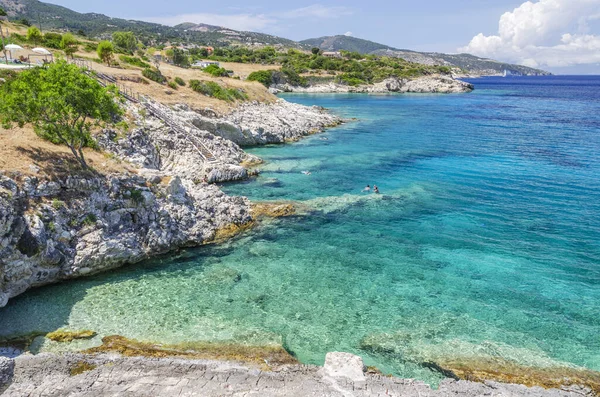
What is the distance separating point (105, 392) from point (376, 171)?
38606mm

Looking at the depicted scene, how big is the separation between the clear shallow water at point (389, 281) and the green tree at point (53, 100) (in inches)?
411

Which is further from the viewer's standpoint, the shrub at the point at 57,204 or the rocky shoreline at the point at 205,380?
the shrub at the point at 57,204

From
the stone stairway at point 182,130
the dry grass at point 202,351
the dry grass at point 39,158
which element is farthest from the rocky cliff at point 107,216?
the dry grass at point 202,351

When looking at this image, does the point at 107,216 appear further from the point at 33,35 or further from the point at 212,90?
the point at 33,35

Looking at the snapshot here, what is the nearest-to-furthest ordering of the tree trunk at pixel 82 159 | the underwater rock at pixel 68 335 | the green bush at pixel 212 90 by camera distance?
the underwater rock at pixel 68 335 < the tree trunk at pixel 82 159 < the green bush at pixel 212 90

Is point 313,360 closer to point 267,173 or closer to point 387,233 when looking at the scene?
point 387,233

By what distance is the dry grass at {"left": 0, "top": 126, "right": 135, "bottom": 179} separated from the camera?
2359 cm

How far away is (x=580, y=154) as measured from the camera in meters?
54.5

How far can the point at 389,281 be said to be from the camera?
76.7ft

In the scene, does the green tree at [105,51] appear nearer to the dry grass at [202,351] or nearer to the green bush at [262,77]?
the dry grass at [202,351]

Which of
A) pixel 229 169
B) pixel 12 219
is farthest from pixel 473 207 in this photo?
pixel 12 219

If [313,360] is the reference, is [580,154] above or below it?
above

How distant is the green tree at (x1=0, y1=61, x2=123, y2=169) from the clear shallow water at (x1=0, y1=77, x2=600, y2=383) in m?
10.4

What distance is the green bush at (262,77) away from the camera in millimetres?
140375
